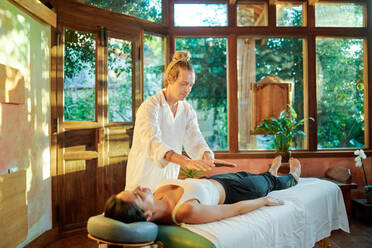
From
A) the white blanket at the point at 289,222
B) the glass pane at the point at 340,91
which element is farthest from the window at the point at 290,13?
the white blanket at the point at 289,222

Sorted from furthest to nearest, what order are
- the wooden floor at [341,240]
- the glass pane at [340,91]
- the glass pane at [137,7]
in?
the glass pane at [340,91] → the glass pane at [137,7] → the wooden floor at [341,240]

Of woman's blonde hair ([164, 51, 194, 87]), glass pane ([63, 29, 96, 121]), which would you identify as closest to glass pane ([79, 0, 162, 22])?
glass pane ([63, 29, 96, 121])

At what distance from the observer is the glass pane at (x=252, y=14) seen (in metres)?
4.24

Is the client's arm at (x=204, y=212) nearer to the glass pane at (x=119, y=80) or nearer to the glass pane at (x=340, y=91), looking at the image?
the glass pane at (x=119, y=80)

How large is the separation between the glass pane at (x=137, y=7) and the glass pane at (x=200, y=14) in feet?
0.81

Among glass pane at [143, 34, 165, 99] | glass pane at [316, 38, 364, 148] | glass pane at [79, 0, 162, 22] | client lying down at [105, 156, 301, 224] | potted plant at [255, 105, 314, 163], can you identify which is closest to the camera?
client lying down at [105, 156, 301, 224]

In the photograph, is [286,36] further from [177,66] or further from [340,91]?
[177,66]

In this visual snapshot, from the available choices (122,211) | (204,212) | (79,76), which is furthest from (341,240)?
(79,76)

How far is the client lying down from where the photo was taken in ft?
5.15

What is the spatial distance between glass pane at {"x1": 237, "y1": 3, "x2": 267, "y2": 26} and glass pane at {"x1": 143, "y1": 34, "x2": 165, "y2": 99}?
3.26 ft

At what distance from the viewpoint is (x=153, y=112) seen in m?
2.15

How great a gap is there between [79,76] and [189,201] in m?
2.13

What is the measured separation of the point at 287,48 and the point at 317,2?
0.63 meters

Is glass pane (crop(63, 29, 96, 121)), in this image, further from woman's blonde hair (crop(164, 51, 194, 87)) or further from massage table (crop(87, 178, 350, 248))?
massage table (crop(87, 178, 350, 248))
